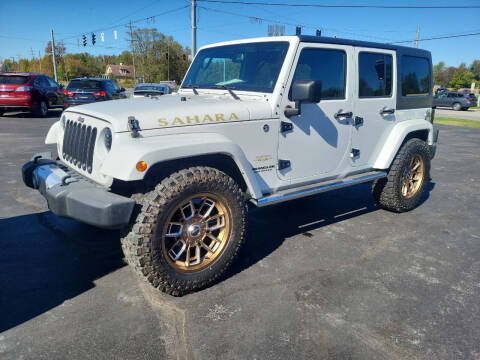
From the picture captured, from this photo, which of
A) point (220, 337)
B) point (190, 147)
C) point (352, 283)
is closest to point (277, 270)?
point (352, 283)

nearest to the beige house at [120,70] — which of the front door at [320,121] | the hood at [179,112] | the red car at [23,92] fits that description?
the red car at [23,92]

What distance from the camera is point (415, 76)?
4.88 m

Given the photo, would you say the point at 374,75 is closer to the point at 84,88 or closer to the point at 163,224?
the point at 163,224

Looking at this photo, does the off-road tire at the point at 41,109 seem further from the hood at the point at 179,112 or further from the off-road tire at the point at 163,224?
the off-road tire at the point at 163,224

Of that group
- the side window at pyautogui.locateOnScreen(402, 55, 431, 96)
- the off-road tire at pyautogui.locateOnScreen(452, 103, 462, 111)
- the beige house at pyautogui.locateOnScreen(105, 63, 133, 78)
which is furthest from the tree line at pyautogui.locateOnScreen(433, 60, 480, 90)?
the beige house at pyautogui.locateOnScreen(105, 63, 133, 78)

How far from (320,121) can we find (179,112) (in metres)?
1.54

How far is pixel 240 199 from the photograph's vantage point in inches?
123

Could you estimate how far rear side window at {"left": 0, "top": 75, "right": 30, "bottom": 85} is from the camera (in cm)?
1389

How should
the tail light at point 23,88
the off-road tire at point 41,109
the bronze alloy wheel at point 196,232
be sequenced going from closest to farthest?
1. the bronze alloy wheel at point 196,232
2. the tail light at point 23,88
3. the off-road tire at point 41,109

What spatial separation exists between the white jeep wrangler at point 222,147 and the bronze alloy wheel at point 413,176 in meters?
0.30

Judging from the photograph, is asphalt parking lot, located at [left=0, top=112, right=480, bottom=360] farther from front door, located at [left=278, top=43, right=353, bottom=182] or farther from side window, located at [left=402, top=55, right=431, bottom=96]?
side window, located at [left=402, top=55, right=431, bottom=96]

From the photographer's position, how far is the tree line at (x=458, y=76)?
229 feet

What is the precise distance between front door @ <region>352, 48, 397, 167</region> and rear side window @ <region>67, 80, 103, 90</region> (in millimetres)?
12436

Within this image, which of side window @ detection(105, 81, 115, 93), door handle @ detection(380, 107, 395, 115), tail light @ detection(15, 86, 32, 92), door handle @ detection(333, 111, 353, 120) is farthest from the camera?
side window @ detection(105, 81, 115, 93)
